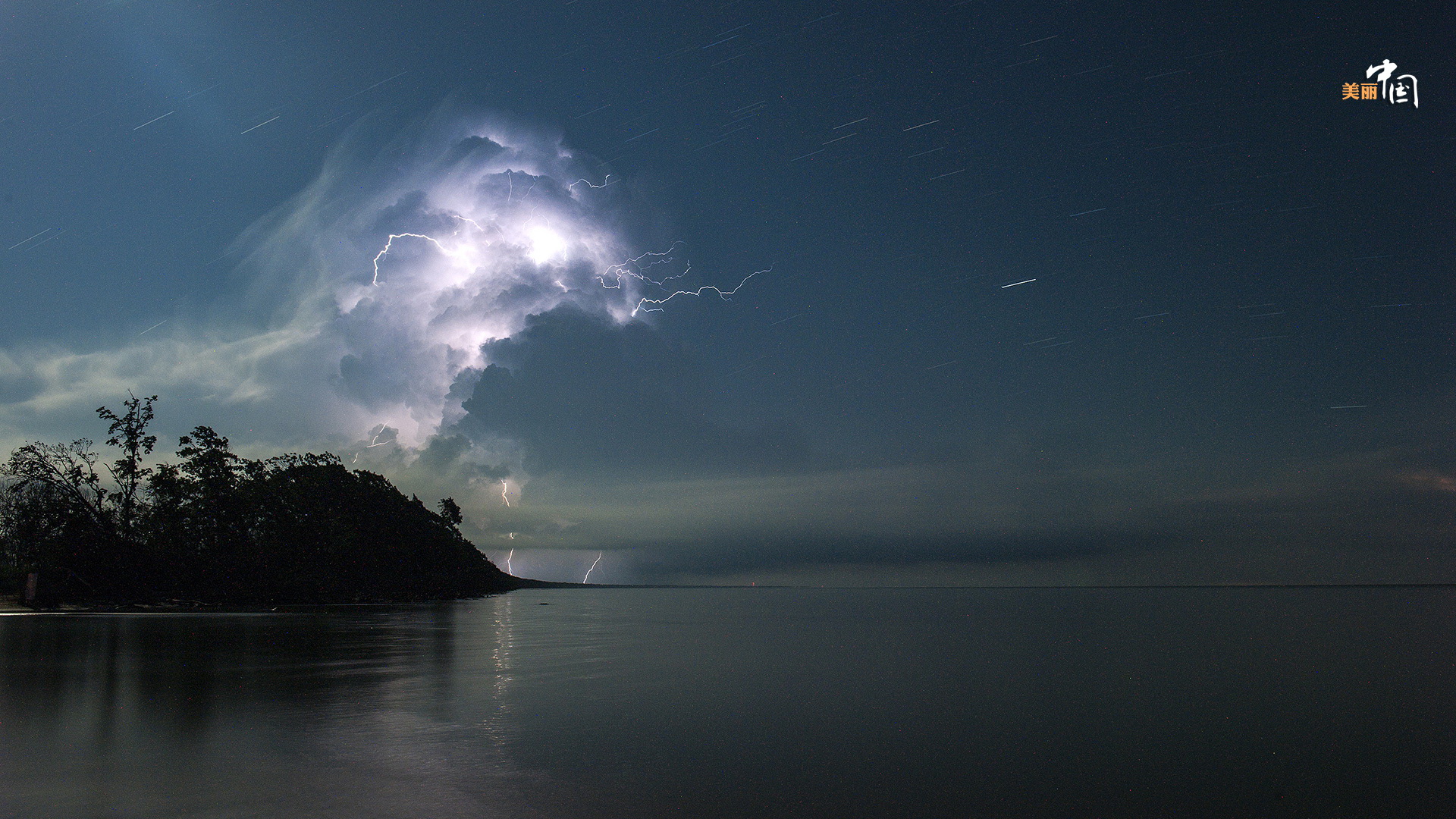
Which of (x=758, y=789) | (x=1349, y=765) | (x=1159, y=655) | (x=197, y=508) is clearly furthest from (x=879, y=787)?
(x=197, y=508)

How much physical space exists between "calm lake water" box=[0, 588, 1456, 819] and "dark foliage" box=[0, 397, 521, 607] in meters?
47.1

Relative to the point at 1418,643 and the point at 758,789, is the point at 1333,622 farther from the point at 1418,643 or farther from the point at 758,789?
the point at 758,789

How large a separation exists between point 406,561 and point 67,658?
5186 inches

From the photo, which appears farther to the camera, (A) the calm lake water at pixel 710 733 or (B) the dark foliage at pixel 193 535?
(B) the dark foliage at pixel 193 535

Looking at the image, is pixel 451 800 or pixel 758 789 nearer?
pixel 451 800

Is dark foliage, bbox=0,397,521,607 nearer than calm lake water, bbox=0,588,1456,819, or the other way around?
calm lake water, bbox=0,588,1456,819

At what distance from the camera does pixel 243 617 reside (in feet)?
219

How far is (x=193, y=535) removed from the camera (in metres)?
86.9

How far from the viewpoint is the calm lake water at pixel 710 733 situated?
1100 centimetres

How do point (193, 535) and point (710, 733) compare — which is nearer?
point (710, 733)

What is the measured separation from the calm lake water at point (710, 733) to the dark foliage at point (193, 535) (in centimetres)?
4712

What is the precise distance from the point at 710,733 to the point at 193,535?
90.0 meters

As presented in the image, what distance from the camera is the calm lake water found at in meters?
11.0

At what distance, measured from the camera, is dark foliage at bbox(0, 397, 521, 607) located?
7194 cm
